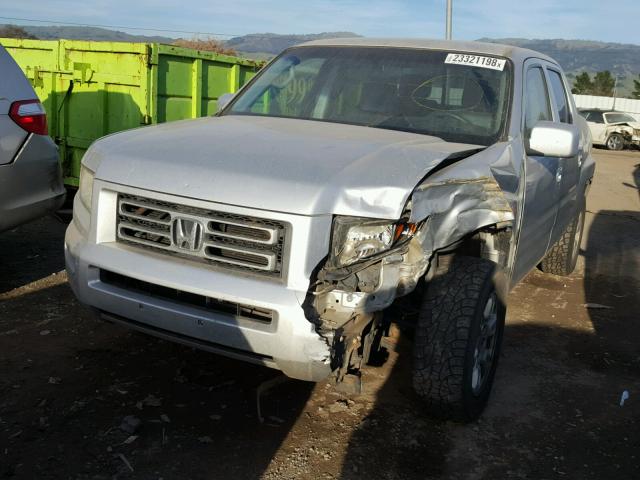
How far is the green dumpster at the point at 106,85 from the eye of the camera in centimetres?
A: 764

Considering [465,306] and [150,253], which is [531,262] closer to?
[465,306]

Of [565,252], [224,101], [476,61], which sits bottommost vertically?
[565,252]

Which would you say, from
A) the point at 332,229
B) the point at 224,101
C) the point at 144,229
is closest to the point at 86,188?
the point at 144,229

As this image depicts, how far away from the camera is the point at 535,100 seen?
4457mm

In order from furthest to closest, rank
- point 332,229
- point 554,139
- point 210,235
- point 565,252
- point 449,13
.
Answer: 1. point 449,13
2. point 565,252
3. point 554,139
4. point 210,235
5. point 332,229

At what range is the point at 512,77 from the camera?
4098 millimetres

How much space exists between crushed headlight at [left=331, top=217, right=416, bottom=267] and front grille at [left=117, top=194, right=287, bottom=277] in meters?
0.22

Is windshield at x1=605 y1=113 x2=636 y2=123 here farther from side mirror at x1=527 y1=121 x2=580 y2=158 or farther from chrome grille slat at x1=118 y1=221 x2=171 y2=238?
chrome grille slat at x1=118 y1=221 x2=171 y2=238

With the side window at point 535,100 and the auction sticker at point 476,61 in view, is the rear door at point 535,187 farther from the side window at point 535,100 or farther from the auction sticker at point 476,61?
the auction sticker at point 476,61

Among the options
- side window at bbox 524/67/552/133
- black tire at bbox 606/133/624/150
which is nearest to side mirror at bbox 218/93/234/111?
side window at bbox 524/67/552/133

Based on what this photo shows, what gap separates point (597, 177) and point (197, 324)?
15.0 meters

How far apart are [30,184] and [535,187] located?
131 inches

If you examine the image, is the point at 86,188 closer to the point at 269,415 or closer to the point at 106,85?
the point at 269,415

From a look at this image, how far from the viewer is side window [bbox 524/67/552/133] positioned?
13.7ft
